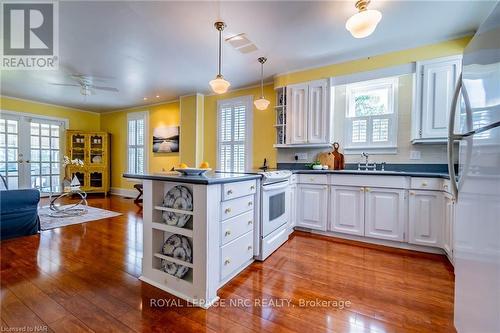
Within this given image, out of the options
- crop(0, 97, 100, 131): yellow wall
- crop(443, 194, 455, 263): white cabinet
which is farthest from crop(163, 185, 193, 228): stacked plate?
crop(0, 97, 100, 131): yellow wall

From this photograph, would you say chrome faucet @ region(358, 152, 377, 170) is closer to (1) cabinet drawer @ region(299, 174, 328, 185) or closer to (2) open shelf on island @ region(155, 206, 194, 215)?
(1) cabinet drawer @ region(299, 174, 328, 185)

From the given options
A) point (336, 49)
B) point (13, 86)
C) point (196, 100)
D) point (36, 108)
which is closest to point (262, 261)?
point (336, 49)

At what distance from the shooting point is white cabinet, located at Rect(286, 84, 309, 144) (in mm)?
3443

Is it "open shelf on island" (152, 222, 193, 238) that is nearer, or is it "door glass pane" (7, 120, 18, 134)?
"open shelf on island" (152, 222, 193, 238)

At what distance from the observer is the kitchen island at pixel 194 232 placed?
5.11 feet

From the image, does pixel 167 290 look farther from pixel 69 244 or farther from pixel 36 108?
pixel 36 108

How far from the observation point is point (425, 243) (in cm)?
247

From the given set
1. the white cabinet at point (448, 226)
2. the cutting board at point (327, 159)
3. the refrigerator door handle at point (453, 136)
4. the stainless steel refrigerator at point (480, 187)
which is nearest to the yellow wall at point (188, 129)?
the cutting board at point (327, 159)

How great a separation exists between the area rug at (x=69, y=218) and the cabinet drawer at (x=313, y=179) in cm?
340

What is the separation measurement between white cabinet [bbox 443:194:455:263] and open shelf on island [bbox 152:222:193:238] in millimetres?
2399

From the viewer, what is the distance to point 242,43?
9.18 ft

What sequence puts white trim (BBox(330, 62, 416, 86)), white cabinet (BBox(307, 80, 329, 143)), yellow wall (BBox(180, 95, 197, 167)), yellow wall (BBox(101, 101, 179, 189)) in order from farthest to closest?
1. yellow wall (BBox(101, 101, 179, 189))
2. yellow wall (BBox(180, 95, 197, 167))
3. white cabinet (BBox(307, 80, 329, 143))
4. white trim (BBox(330, 62, 416, 86))

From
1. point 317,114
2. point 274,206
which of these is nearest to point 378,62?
point 317,114
